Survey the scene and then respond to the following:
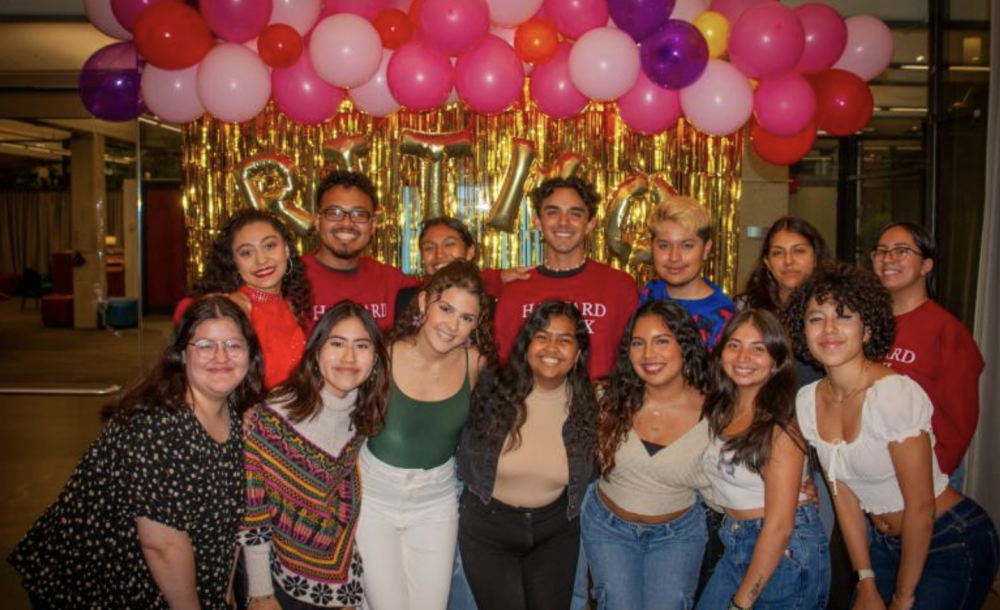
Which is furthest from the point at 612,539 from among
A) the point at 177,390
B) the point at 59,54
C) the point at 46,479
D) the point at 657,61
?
the point at 59,54

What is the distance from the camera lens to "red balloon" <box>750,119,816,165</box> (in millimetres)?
4551

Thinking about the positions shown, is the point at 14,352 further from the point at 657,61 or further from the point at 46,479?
the point at 657,61

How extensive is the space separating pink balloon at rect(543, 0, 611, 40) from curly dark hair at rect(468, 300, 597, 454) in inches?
85.9

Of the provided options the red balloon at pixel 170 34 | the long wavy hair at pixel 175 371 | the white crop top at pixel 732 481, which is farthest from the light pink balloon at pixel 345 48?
the white crop top at pixel 732 481

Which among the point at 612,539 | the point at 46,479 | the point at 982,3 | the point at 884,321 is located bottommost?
the point at 46,479

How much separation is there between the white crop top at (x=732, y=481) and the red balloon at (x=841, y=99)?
269 cm

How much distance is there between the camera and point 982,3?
520 cm

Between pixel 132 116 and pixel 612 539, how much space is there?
12.3ft

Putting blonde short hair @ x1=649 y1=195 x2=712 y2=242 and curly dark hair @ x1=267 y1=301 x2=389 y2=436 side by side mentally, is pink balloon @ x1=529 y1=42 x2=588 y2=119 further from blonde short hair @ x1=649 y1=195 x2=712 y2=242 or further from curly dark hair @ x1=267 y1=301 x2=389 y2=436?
curly dark hair @ x1=267 y1=301 x2=389 y2=436

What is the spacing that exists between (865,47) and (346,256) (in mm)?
3240

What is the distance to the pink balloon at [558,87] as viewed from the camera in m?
4.46

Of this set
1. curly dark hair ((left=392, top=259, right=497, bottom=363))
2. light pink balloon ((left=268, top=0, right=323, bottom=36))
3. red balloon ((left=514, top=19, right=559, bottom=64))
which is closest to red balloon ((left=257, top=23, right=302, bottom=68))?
light pink balloon ((left=268, top=0, right=323, bottom=36))

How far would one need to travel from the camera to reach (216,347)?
2.24 meters

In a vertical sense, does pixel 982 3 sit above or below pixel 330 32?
above
